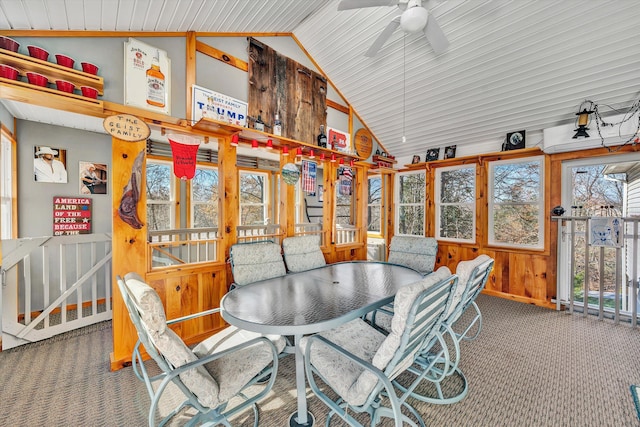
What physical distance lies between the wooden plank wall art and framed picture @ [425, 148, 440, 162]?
2.15m

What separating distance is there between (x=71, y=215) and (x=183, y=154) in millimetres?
2368

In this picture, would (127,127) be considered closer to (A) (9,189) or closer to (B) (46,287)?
(B) (46,287)

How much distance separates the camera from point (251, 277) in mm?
2713

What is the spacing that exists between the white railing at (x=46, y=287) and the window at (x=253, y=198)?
2.44 meters

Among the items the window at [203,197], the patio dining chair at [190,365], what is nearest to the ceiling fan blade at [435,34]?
the patio dining chair at [190,365]

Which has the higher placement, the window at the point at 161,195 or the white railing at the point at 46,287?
the window at the point at 161,195

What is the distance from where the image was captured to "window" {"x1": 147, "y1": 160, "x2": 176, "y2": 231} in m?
4.56

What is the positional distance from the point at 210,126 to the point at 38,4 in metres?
1.32

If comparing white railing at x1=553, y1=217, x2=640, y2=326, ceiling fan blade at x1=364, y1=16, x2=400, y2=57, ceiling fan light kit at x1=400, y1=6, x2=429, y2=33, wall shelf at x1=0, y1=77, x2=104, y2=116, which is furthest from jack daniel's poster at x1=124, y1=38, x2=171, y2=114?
white railing at x1=553, y1=217, x2=640, y2=326

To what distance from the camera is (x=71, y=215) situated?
Answer: 374 centimetres

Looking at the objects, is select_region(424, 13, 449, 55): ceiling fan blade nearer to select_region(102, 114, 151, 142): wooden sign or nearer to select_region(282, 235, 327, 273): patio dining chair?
select_region(282, 235, 327, 273): patio dining chair

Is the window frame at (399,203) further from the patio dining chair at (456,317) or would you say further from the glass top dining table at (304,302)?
the patio dining chair at (456,317)

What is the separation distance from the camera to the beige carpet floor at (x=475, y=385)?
1807 millimetres

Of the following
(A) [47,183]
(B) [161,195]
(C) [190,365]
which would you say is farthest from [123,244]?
(B) [161,195]
